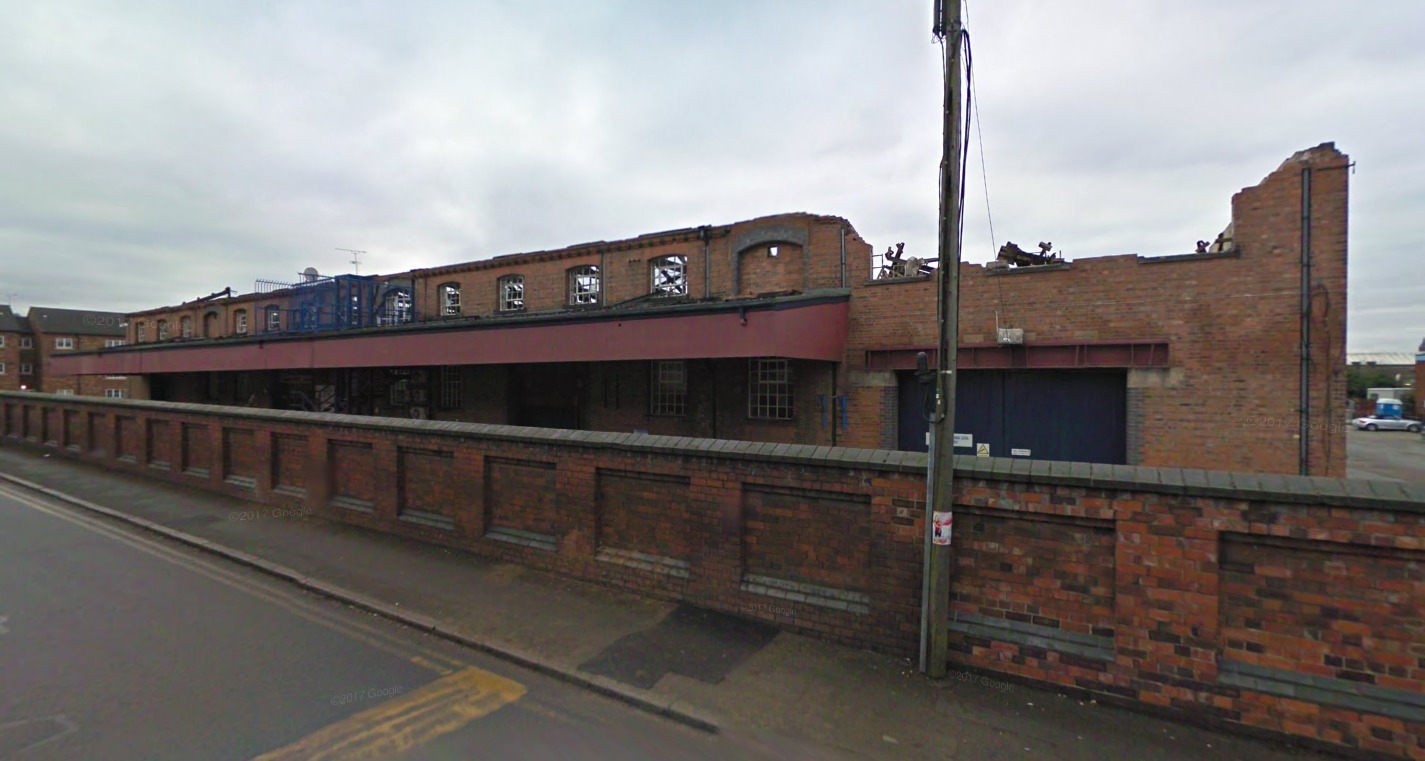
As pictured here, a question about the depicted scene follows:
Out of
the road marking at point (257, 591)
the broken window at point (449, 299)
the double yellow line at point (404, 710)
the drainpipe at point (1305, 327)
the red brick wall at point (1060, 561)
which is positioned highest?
the broken window at point (449, 299)

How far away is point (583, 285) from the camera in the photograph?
1984 centimetres

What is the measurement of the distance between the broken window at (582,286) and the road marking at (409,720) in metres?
16.1

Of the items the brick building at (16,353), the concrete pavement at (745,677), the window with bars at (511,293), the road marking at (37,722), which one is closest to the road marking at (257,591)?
the concrete pavement at (745,677)

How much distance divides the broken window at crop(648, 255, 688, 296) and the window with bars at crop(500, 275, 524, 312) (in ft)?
20.6

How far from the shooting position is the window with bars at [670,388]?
51.4 feet

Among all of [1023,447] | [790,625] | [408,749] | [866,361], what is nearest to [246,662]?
[408,749]

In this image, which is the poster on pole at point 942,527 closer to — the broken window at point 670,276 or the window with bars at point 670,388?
the window with bars at point 670,388

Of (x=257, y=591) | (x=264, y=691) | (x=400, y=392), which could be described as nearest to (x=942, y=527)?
(x=264, y=691)

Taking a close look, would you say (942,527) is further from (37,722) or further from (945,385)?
(37,722)

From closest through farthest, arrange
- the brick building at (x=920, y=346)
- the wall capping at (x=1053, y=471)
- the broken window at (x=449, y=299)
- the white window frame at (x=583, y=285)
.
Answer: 1. the wall capping at (x=1053, y=471)
2. the brick building at (x=920, y=346)
3. the white window frame at (x=583, y=285)
4. the broken window at (x=449, y=299)

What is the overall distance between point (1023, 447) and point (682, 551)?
8823mm

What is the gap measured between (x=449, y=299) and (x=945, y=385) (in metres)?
23.0

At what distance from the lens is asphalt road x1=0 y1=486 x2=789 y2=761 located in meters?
3.62

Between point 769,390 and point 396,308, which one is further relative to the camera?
point 396,308
